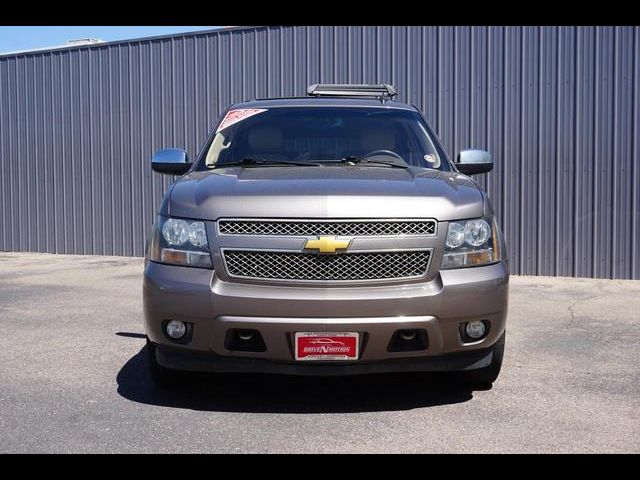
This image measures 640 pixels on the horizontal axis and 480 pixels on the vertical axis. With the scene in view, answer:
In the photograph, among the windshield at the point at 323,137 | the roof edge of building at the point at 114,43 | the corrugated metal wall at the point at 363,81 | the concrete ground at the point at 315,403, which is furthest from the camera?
the roof edge of building at the point at 114,43

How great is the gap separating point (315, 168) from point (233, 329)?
126cm

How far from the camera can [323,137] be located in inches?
221

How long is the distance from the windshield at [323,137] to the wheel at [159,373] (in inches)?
51.5

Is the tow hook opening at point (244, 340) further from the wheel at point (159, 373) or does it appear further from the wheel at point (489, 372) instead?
the wheel at point (489, 372)

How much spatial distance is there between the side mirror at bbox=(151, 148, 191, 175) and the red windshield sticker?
32 cm

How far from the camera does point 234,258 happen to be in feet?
13.6

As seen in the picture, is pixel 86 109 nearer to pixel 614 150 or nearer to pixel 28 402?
pixel 614 150

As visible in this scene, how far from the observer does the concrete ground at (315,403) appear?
12.8 ft

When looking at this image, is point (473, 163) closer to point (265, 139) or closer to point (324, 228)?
point (265, 139)

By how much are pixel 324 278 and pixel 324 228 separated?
0.25 meters

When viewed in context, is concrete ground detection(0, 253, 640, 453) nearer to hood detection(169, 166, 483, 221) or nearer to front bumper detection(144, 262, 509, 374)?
front bumper detection(144, 262, 509, 374)

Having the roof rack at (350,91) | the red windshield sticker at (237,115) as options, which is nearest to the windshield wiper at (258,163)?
the red windshield sticker at (237,115)

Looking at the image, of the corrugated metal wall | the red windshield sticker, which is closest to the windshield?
the red windshield sticker
